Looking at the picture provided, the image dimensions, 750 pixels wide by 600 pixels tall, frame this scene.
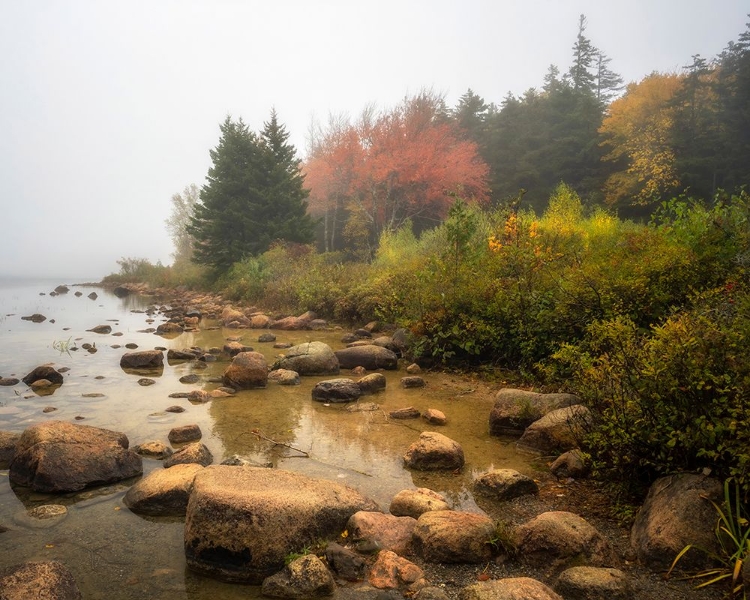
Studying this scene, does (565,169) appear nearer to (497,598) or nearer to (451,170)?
(451,170)

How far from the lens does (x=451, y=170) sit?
29.8 metres

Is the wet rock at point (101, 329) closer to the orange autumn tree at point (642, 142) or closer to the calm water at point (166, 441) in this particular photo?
the calm water at point (166, 441)

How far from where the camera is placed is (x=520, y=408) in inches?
253

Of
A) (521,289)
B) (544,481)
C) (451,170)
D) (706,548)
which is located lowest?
(544,481)

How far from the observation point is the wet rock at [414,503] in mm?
4426

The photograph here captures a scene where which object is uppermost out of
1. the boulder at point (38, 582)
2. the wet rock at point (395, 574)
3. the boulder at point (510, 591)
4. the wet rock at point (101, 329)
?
the boulder at point (38, 582)

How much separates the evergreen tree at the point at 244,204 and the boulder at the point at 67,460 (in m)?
21.7

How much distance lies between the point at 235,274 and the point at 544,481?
22.5 meters

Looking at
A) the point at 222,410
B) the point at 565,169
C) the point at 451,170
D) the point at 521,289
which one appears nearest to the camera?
the point at 222,410

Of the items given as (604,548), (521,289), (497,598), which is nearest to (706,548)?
(604,548)

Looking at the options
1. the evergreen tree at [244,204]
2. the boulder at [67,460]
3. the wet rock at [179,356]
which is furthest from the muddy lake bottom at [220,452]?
the evergreen tree at [244,204]

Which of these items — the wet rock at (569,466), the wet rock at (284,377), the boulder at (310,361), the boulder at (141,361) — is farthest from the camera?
the boulder at (141,361)

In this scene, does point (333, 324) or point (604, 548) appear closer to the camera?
point (604, 548)

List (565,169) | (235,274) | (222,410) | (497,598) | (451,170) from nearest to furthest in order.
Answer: (497,598)
(222,410)
(235,274)
(451,170)
(565,169)
